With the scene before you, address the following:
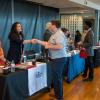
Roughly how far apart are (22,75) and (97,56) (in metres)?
5.34

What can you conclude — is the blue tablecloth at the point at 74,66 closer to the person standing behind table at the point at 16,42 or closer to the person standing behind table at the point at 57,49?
the person standing behind table at the point at 16,42

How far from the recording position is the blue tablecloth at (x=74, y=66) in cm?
571

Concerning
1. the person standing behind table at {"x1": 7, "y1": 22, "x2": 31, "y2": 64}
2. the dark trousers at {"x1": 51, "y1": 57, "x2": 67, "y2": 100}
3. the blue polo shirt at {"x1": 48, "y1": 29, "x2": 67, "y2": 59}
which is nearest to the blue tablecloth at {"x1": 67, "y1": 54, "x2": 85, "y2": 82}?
the person standing behind table at {"x1": 7, "y1": 22, "x2": 31, "y2": 64}

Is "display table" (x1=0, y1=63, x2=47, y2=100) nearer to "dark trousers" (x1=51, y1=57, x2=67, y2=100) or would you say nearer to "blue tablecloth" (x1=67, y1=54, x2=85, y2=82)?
"dark trousers" (x1=51, y1=57, x2=67, y2=100)

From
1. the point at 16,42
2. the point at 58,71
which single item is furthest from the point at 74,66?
the point at 58,71

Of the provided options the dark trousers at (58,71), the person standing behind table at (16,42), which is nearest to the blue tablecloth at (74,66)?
the person standing behind table at (16,42)

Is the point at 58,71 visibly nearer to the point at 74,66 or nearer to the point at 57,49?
the point at 57,49

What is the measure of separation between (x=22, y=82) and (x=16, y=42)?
126cm

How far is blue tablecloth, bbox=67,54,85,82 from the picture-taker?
5.71 m

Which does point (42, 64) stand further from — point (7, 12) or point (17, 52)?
point (7, 12)

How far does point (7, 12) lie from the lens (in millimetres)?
6012

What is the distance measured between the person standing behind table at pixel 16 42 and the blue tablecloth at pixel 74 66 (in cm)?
140

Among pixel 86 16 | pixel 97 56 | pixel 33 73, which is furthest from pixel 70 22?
pixel 33 73

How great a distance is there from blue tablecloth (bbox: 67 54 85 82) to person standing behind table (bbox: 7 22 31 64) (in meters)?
1.40
